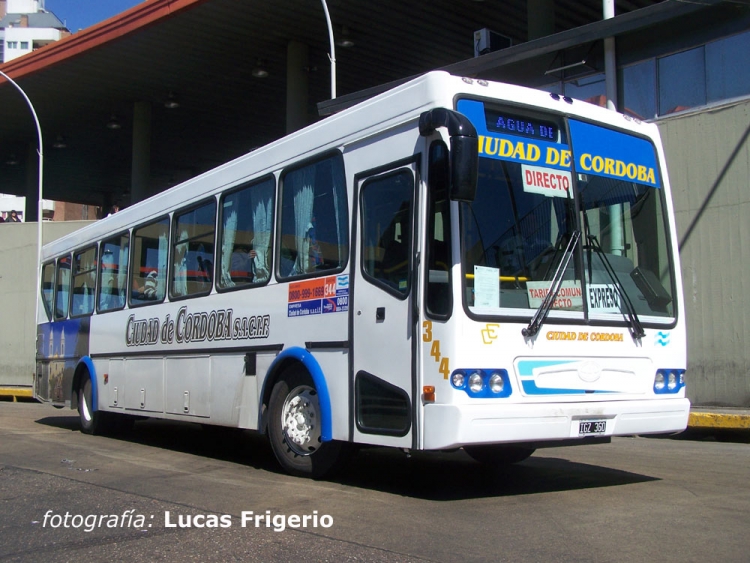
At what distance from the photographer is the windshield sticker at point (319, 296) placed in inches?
285

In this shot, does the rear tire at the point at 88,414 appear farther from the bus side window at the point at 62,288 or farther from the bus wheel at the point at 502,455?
the bus wheel at the point at 502,455

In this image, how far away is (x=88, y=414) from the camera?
13102 mm

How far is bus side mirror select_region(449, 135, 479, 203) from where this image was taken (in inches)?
230

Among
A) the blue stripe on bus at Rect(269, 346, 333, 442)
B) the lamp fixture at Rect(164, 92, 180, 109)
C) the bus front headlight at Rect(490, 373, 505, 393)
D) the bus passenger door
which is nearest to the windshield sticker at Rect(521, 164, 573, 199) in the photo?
the bus passenger door

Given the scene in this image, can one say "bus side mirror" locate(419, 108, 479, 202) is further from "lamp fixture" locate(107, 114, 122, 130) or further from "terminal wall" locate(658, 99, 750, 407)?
"lamp fixture" locate(107, 114, 122, 130)

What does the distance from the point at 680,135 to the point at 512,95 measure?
28.1ft

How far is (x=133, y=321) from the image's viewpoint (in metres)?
11.6

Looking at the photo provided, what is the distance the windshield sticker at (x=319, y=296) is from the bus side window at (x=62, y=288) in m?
7.65

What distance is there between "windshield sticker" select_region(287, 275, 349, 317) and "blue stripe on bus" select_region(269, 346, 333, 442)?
37 centimetres

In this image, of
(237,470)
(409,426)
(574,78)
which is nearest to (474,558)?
(409,426)

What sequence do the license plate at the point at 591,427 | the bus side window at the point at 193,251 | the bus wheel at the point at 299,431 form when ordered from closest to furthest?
the license plate at the point at 591,427
the bus wheel at the point at 299,431
the bus side window at the point at 193,251

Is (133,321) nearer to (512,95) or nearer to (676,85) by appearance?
(512,95)

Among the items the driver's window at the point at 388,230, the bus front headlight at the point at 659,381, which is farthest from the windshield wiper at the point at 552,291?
the bus front headlight at the point at 659,381

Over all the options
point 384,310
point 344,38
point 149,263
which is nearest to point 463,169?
point 384,310
